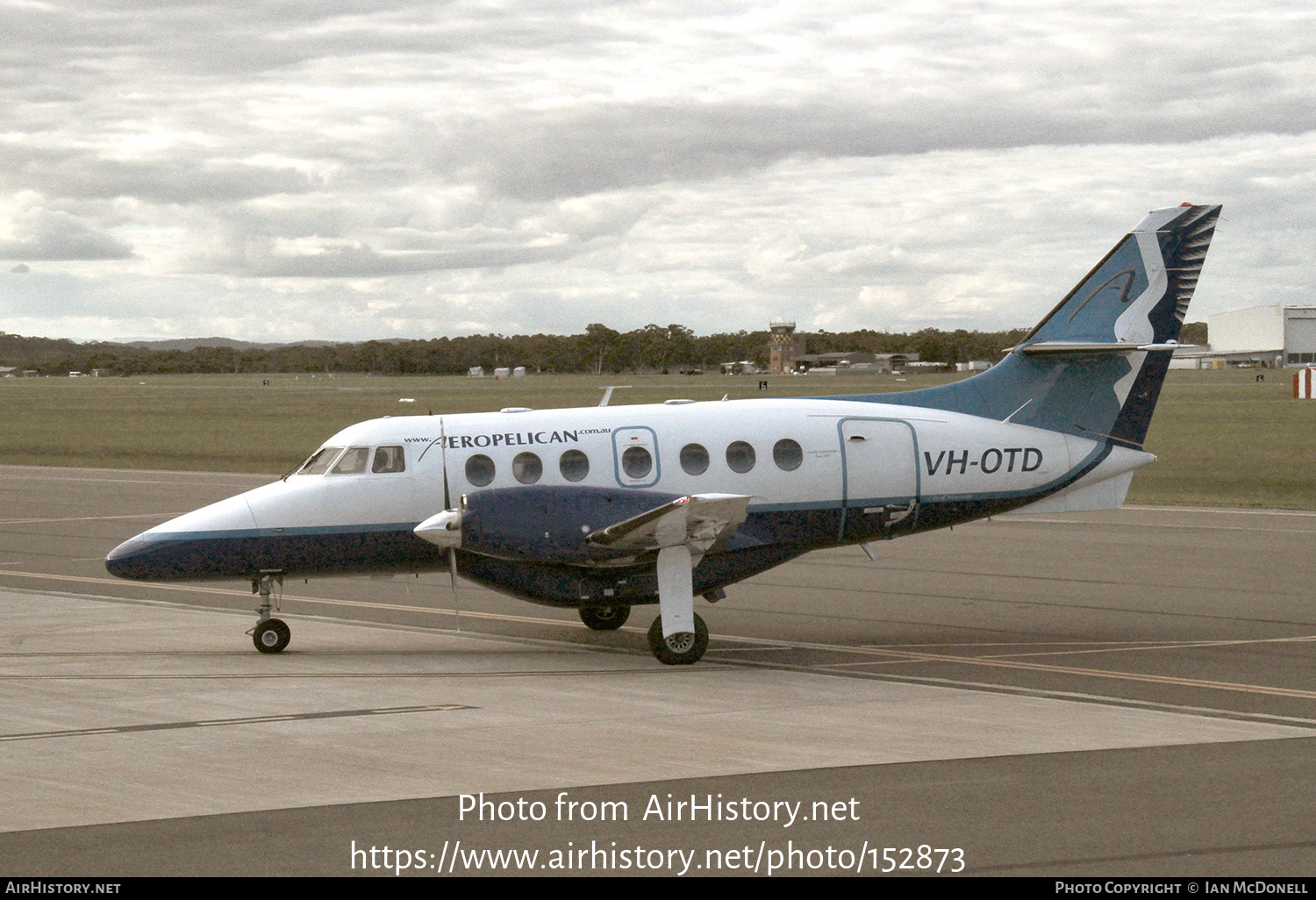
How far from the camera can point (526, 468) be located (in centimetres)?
1778

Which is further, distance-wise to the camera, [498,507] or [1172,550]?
[1172,550]

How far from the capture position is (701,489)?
1791 cm

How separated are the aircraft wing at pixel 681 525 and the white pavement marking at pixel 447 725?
1.52 meters

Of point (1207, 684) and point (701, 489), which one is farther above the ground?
point (701, 489)

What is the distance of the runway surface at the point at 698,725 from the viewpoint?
9.66m

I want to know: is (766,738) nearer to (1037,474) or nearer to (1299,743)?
(1299,743)

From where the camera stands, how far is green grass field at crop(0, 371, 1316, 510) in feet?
150

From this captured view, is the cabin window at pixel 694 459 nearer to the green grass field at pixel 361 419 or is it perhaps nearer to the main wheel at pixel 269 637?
the main wheel at pixel 269 637

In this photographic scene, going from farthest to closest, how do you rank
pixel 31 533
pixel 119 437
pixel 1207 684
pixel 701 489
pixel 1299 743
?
pixel 119 437 → pixel 31 533 → pixel 701 489 → pixel 1207 684 → pixel 1299 743

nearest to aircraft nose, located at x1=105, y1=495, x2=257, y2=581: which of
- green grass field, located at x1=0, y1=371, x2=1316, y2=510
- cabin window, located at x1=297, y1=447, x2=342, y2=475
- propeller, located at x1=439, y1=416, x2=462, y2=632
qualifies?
cabin window, located at x1=297, y1=447, x2=342, y2=475

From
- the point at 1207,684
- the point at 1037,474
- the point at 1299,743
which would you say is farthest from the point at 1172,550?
the point at 1299,743

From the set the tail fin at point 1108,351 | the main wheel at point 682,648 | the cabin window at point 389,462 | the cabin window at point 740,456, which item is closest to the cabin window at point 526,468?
the cabin window at point 389,462
